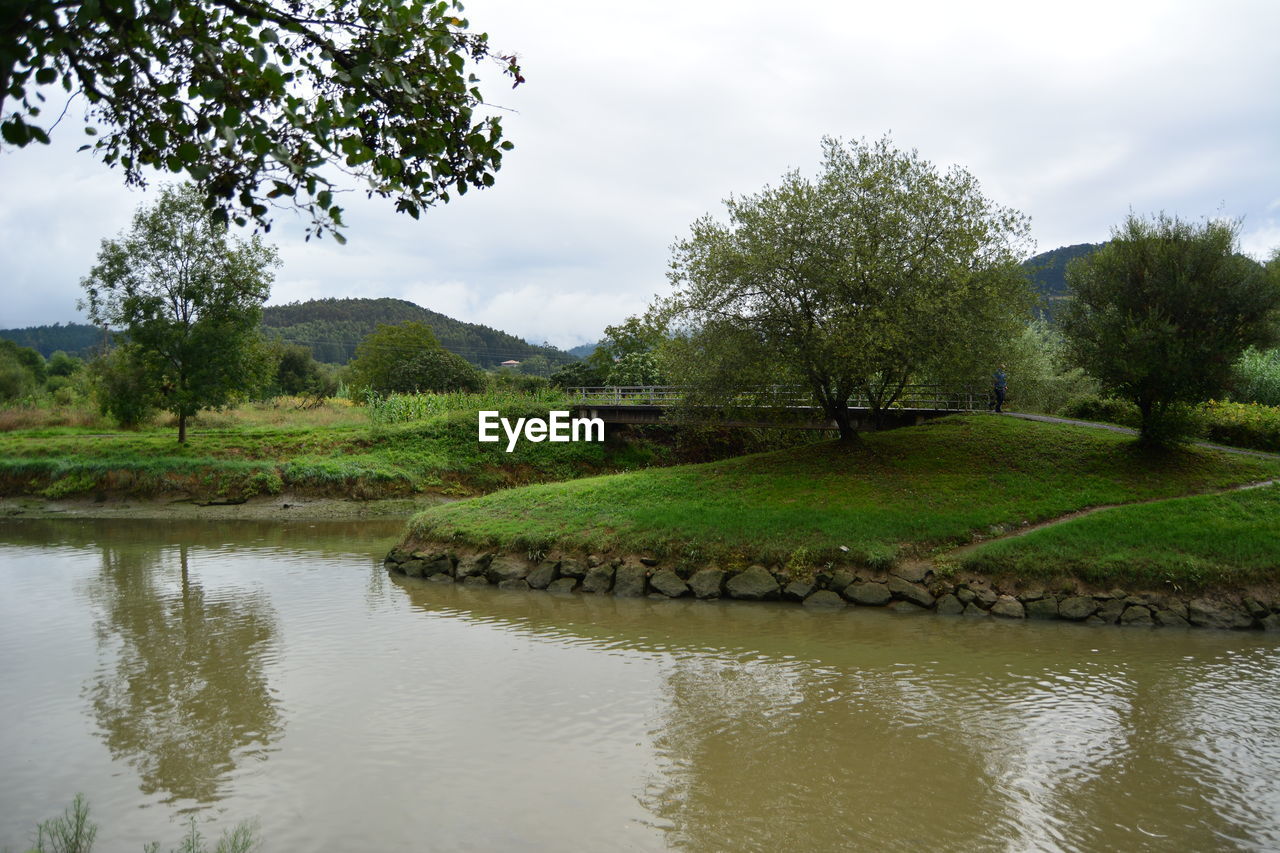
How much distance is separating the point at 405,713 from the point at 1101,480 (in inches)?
706

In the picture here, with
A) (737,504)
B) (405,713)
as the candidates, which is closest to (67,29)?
(405,713)

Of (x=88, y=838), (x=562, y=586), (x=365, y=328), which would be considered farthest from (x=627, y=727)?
(x=365, y=328)

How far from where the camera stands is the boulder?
1662 centimetres

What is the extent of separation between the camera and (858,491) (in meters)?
20.5

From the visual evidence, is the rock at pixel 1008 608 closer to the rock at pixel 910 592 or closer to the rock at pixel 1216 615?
the rock at pixel 910 592

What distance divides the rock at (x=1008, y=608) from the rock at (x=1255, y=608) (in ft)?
12.2

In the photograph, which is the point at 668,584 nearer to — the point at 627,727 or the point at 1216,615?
the point at 627,727

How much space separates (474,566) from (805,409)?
539 inches

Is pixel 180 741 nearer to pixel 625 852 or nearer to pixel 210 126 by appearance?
pixel 625 852

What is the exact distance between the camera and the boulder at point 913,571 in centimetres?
1662

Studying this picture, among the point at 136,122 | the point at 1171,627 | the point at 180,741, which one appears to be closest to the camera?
the point at 136,122

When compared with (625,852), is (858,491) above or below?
above

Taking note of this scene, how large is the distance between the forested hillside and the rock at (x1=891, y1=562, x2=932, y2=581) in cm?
12370

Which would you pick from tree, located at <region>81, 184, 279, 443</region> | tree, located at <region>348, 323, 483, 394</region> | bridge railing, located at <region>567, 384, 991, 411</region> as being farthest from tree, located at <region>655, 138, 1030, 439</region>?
tree, located at <region>348, 323, 483, 394</region>
